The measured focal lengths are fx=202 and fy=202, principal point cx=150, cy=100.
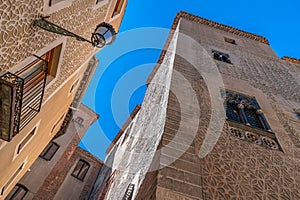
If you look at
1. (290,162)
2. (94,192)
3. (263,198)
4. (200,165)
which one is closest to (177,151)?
(200,165)

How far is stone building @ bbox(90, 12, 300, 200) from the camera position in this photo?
248 centimetres

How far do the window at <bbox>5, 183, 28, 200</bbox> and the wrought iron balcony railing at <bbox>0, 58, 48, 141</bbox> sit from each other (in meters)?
7.53

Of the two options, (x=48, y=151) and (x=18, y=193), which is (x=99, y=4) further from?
(x=48, y=151)

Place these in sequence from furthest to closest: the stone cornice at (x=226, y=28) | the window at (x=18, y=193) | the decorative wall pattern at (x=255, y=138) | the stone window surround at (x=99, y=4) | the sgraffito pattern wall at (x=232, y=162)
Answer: the stone cornice at (x=226, y=28) < the window at (x=18, y=193) < the stone window surround at (x=99, y=4) < the decorative wall pattern at (x=255, y=138) < the sgraffito pattern wall at (x=232, y=162)

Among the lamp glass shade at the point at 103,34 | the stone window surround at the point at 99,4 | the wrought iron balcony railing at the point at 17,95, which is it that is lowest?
the wrought iron balcony railing at the point at 17,95

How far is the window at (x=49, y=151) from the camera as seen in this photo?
10372mm

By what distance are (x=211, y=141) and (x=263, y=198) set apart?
991 millimetres

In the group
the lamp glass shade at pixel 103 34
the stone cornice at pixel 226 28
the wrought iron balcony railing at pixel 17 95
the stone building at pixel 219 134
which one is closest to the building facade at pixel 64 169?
the wrought iron balcony railing at pixel 17 95

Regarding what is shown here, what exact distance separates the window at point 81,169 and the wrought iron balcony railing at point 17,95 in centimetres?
944

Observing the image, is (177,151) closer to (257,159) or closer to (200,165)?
(200,165)

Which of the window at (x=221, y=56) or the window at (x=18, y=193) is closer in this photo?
the window at (x=221, y=56)

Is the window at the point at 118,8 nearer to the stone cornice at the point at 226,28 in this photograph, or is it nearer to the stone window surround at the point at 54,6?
the stone window surround at the point at 54,6

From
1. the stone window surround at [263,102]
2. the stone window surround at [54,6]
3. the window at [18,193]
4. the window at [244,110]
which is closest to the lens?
the stone window surround at [54,6]

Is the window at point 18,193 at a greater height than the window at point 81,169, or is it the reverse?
the window at point 81,169
